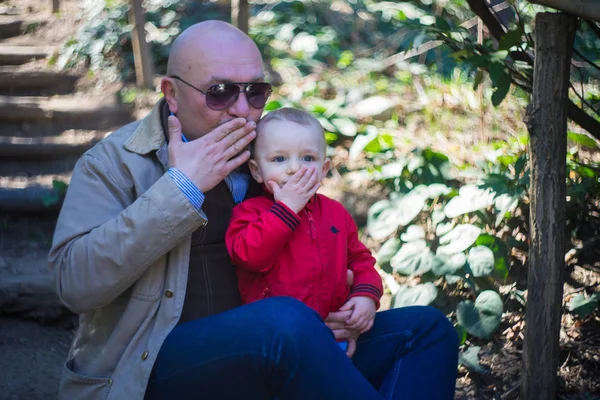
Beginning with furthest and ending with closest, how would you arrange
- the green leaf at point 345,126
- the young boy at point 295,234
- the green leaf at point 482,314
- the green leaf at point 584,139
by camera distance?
the green leaf at point 345,126 < the green leaf at point 584,139 < the green leaf at point 482,314 < the young boy at point 295,234

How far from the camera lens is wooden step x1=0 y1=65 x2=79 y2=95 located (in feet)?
20.7

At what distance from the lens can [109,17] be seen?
22.8 feet

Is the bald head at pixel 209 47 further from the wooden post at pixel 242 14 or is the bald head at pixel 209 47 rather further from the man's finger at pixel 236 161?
the wooden post at pixel 242 14

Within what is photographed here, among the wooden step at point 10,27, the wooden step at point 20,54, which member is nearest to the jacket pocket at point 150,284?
the wooden step at point 20,54

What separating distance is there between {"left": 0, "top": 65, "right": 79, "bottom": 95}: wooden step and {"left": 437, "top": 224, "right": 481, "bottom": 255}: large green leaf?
13.7ft

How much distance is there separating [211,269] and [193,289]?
0.09m

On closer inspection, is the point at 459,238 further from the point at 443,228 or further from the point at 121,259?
the point at 121,259

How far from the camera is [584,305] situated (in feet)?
10.3

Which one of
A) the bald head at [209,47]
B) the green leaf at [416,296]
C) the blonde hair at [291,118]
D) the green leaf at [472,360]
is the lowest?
the green leaf at [472,360]

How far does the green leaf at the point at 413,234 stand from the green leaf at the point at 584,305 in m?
0.88

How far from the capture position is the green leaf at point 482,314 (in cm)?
322

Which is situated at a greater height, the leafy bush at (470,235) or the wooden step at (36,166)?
the leafy bush at (470,235)

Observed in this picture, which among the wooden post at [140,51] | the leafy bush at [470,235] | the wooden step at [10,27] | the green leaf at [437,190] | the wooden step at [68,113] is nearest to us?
the leafy bush at [470,235]

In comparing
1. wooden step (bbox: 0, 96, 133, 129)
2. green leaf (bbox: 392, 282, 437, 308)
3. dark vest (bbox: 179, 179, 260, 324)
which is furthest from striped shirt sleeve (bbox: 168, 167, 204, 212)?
wooden step (bbox: 0, 96, 133, 129)
